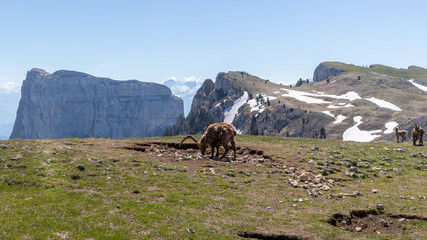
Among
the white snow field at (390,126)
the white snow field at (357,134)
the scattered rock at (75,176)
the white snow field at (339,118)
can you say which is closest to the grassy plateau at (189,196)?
Result: the scattered rock at (75,176)

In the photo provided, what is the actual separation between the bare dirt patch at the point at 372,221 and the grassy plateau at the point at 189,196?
0.24 metres

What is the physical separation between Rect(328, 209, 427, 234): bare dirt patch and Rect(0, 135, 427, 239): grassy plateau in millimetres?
244

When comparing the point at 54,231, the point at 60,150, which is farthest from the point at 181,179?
the point at 60,150

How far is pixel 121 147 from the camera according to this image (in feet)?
92.4

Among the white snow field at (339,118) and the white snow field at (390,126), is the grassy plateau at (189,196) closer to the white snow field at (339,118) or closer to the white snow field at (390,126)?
the white snow field at (390,126)

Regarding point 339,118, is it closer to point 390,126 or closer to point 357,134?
point 357,134

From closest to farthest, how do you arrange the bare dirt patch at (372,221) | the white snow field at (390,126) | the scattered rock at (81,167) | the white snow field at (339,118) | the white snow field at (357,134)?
1. the bare dirt patch at (372,221)
2. the scattered rock at (81,167)
3. the white snow field at (390,126)
4. the white snow field at (357,134)
5. the white snow field at (339,118)

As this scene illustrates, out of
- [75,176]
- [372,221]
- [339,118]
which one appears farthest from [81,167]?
[339,118]

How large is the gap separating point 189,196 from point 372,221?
360 inches

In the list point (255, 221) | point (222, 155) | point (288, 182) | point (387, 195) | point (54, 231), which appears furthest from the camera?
point (222, 155)

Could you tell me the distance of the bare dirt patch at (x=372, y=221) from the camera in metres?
13.3

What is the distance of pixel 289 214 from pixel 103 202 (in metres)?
8.88

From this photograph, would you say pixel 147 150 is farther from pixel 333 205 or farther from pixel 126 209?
pixel 333 205

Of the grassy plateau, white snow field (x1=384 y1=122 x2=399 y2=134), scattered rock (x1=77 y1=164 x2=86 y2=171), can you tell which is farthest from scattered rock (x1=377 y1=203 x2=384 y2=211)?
white snow field (x1=384 y1=122 x2=399 y2=134)
